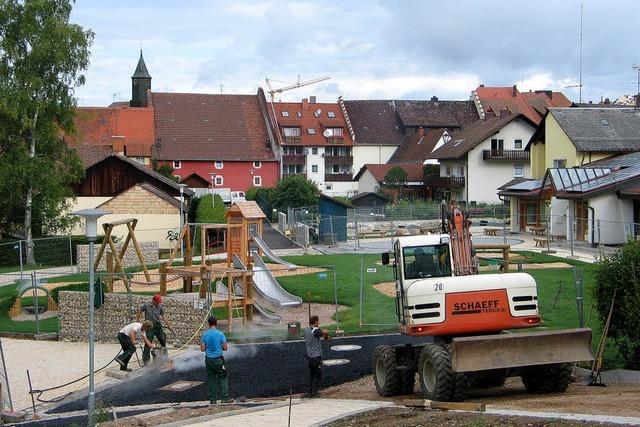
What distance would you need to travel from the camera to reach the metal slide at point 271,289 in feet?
107

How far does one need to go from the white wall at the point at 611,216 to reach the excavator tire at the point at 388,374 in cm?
2761

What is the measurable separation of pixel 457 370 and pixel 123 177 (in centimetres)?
4875

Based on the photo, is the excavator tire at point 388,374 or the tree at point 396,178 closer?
the excavator tire at point 388,374

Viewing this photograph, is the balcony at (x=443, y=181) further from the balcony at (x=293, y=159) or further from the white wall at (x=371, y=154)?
the white wall at (x=371, y=154)

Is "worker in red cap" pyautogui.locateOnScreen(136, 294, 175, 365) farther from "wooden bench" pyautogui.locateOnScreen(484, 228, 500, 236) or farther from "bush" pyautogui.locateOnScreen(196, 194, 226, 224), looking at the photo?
"wooden bench" pyautogui.locateOnScreen(484, 228, 500, 236)

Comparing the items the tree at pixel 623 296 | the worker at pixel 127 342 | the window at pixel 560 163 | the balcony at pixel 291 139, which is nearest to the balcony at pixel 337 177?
the balcony at pixel 291 139

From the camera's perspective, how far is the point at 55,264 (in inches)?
2003

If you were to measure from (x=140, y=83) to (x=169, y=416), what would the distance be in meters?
90.1

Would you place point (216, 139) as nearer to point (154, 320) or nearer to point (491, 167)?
point (491, 167)

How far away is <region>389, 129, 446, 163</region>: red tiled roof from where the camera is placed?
9231 cm

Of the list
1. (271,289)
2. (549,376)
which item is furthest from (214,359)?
(271,289)

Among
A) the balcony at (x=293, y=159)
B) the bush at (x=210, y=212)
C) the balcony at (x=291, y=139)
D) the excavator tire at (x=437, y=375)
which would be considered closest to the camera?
the excavator tire at (x=437, y=375)

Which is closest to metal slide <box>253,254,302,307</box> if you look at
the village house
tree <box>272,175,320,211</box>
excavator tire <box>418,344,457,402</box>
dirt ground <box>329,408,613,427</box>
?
excavator tire <box>418,344,457,402</box>

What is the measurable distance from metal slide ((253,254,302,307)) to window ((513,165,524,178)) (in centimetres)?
4766
